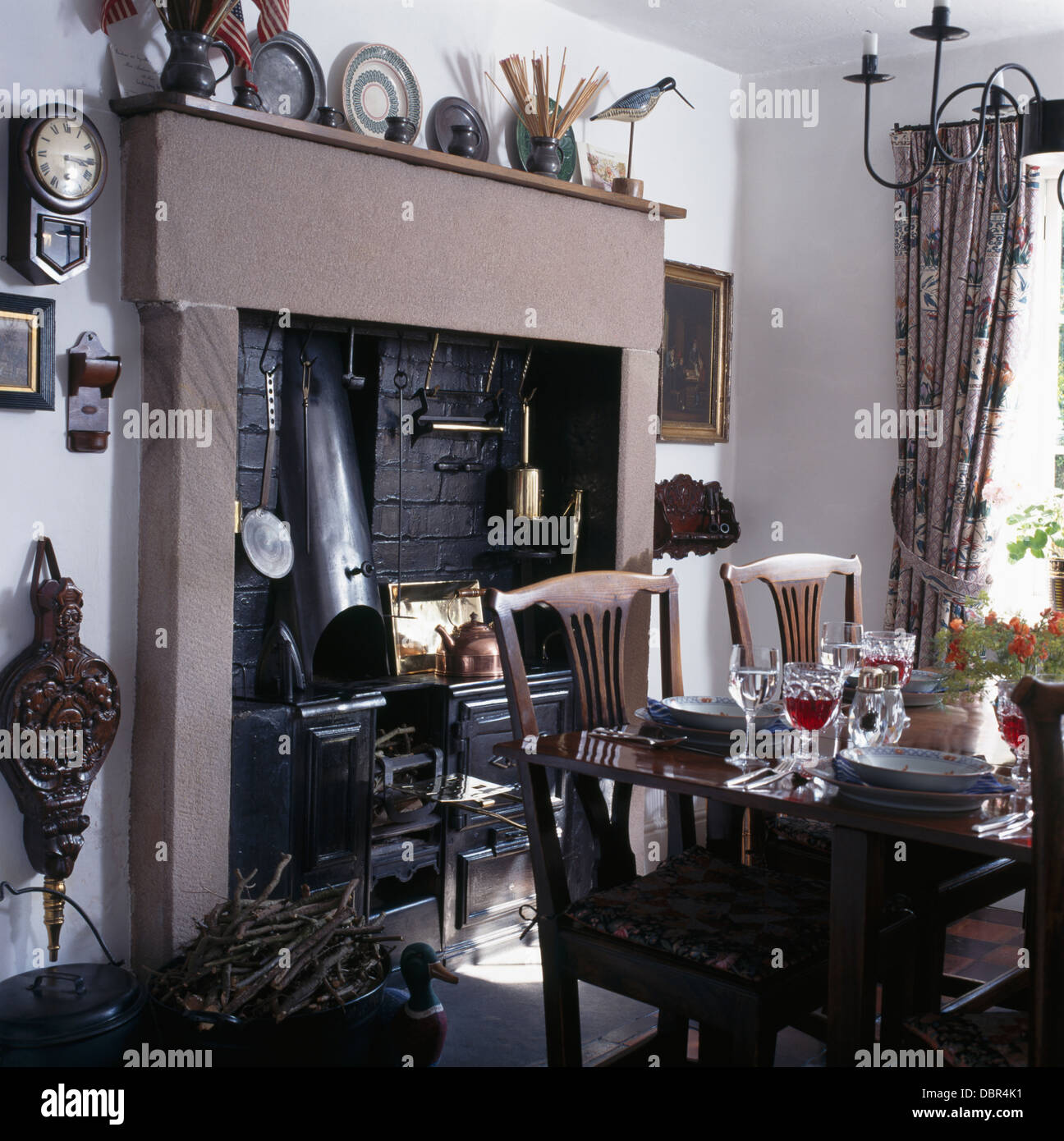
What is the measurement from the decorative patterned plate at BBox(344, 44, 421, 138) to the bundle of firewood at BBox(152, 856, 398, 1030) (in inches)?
73.2

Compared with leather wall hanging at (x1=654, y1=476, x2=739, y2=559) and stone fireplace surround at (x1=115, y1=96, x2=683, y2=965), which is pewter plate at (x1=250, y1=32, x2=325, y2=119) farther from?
leather wall hanging at (x1=654, y1=476, x2=739, y2=559)

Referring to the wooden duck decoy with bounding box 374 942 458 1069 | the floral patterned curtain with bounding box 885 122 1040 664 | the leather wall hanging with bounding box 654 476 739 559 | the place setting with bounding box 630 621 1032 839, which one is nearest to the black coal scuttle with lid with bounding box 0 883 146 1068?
the wooden duck decoy with bounding box 374 942 458 1069

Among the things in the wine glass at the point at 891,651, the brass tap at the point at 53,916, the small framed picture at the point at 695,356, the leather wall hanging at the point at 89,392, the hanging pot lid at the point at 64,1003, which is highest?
the small framed picture at the point at 695,356

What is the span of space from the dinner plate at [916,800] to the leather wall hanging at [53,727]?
157 cm

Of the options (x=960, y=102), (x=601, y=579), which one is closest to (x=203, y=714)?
(x=601, y=579)

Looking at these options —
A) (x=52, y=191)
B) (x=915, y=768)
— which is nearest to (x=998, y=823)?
(x=915, y=768)

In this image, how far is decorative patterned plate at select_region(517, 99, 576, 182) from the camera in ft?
11.7

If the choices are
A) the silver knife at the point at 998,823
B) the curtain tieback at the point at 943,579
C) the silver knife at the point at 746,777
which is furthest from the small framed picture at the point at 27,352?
the curtain tieback at the point at 943,579

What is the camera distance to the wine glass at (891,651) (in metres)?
2.44

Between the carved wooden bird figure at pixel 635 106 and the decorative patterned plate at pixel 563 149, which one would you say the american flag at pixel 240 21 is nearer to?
the decorative patterned plate at pixel 563 149

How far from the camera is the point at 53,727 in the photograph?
8.11 ft
